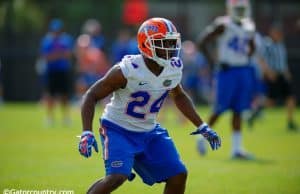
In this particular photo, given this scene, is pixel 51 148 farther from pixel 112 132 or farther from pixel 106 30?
pixel 106 30

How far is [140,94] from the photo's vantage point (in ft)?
23.8

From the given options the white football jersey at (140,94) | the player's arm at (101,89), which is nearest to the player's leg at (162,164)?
the white football jersey at (140,94)

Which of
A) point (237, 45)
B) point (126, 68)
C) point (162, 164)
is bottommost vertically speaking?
point (237, 45)

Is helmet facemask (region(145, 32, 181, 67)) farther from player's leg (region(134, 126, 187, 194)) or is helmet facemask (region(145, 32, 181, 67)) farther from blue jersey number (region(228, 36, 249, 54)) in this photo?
blue jersey number (region(228, 36, 249, 54))

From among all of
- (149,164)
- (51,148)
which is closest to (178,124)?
(51,148)

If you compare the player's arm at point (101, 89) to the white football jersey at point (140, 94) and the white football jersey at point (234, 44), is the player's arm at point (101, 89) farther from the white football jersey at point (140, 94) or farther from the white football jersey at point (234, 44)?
the white football jersey at point (234, 44)

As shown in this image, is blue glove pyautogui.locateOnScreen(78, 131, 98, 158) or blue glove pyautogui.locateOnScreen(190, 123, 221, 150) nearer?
blue glove pyautogui.locateOnScreen(78, 131, 98, 158)

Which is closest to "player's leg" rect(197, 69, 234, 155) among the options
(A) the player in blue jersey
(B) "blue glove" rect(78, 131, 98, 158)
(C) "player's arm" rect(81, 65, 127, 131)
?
(C) "player's arm" rect(81, 65, 127, 131)

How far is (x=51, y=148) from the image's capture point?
13508 millimetres

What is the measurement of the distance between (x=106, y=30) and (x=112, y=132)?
67.2ft

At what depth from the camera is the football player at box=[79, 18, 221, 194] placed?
A: 711 cm

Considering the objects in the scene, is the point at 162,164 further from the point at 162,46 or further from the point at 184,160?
the point at 184,160

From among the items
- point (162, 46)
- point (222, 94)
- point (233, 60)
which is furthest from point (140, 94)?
point (233, 60)

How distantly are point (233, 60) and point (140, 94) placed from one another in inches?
211
